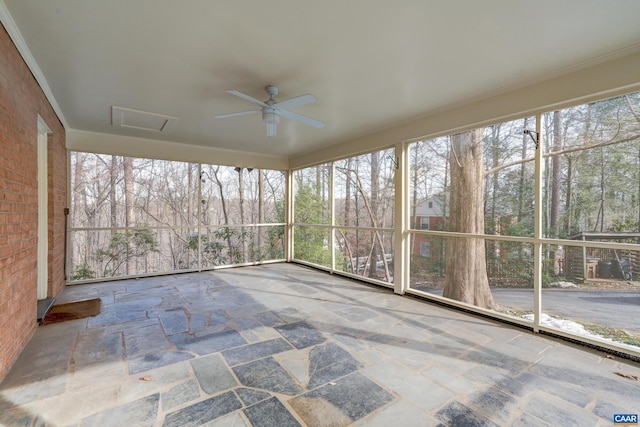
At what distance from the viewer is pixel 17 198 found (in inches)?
95.7

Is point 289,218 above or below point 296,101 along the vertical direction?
below

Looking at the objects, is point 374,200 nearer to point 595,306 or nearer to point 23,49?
point 595,306

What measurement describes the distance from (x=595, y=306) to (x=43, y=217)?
6814 millimetres

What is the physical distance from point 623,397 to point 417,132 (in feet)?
11.0

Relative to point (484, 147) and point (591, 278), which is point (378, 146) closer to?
point (484, 147)

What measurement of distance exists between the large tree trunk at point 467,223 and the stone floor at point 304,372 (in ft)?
3.15

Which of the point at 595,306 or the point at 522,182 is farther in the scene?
the point at 522,182

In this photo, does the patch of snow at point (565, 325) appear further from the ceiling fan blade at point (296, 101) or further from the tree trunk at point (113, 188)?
the tree trunk at point (113, 188)

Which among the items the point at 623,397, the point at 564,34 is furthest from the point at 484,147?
the point at 623,397

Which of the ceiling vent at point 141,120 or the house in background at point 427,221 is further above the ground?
the ceiling vent at point 141,120

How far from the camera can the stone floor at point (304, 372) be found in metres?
1.79

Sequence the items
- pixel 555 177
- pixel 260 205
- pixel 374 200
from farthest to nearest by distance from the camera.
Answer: pixel 260 205 < pixel 374 200 < pixel 555 177

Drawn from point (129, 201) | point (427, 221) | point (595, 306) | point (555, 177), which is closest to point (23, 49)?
point (129, 201)

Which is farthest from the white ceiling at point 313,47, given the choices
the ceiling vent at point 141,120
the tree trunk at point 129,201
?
the tree trunk at point 129,201
